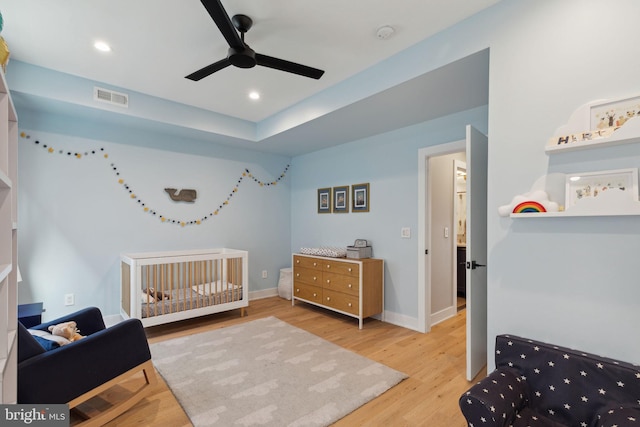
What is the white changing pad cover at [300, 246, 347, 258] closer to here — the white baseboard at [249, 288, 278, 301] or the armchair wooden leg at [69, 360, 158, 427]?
the white baseboard at [249, 288, 278, 301]

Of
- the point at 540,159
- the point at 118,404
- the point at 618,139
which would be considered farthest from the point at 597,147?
the point at 118,404

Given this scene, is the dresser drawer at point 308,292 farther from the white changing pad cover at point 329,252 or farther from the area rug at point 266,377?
the area rug at point 266,377

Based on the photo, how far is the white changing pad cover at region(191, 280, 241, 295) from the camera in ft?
12.0

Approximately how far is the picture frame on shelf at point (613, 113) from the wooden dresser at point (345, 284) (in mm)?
2359

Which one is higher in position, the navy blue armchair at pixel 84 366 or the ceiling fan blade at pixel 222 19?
the ceiling fan blade at pixel 222 19

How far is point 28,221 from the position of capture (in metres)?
3.13

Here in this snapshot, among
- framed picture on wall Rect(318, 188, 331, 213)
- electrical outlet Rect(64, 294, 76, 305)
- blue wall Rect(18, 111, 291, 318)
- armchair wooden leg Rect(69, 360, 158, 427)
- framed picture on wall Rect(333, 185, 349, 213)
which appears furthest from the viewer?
framed picture on wall Rect(318, 188, 331, 213)

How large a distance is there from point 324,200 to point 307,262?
1.01 meters

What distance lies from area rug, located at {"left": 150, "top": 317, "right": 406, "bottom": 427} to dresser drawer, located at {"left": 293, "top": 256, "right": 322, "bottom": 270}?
0.95m

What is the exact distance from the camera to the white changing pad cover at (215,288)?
3.67 m

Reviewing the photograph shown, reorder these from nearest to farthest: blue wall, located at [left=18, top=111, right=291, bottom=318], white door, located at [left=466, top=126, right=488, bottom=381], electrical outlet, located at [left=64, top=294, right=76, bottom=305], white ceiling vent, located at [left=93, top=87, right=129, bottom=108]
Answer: white door, located at [left=466, top=126, right=488, bottom=381] < white ceiling vent, located at [left=93, top=87, right=129, bottom=108] < blue wall, located at [left=18, top=111, right=291, bottom=318] < electrical outlet, located at [left=64, top=294, right=76, bottom=305]

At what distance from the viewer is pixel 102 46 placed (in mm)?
2402

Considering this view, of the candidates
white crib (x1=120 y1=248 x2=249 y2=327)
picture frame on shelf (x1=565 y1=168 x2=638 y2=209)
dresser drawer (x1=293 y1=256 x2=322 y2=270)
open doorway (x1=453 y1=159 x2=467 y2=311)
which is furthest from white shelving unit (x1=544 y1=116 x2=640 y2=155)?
white crib (x1=120 y1=248 x2=249 y2=327)

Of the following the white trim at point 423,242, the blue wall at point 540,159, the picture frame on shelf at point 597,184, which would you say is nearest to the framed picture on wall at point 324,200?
the white trim at point 423,242
